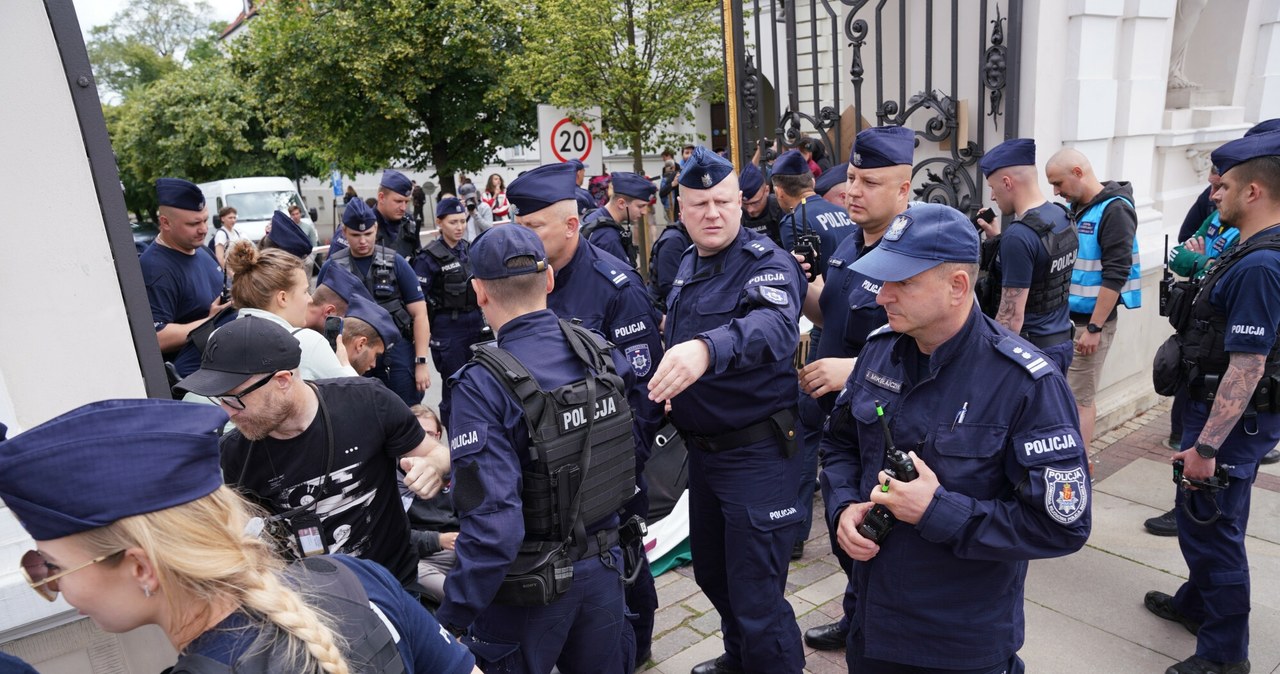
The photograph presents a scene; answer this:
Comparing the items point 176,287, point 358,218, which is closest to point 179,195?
point 176,287

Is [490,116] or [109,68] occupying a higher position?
[109,68]

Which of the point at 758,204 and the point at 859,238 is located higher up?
the point at 859,238

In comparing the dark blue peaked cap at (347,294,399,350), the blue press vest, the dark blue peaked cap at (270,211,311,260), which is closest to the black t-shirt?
the dark blue peaked cap at (347,294,399,350)

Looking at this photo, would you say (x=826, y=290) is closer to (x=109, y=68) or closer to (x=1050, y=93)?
(x=1050, y=93)

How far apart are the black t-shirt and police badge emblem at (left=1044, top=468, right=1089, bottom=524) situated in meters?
2.02

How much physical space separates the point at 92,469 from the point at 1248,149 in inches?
163

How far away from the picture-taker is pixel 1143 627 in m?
4.09

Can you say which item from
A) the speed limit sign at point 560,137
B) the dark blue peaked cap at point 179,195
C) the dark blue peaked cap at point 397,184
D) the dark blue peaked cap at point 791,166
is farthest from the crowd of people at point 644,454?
the speed limit sign at point 560,137

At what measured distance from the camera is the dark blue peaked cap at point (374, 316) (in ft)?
15.7

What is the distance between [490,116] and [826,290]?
18.4 m

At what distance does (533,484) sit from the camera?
2.62 meters

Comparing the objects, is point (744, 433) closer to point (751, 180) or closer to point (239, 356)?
point (239, 356)

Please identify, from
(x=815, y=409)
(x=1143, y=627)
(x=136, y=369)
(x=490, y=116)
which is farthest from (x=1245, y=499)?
(x=490, y=116)

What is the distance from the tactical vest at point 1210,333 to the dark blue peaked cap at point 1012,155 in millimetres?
1362
